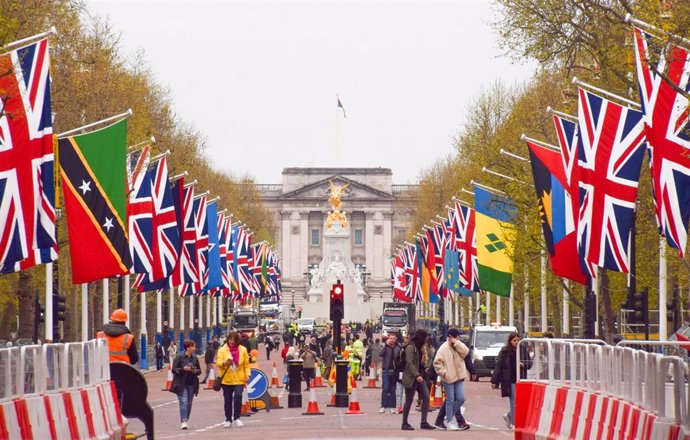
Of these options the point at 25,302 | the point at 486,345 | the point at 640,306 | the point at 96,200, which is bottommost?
the point at 486,345

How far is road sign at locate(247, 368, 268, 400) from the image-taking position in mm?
37000

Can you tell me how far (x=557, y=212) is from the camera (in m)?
39.1

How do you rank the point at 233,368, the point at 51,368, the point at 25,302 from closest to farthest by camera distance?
the point at 51,368 → the point at 233,368 → the point at 25,302

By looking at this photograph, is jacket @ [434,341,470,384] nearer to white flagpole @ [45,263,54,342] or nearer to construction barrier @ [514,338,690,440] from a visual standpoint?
construction barrier @ [514,338,690,440]

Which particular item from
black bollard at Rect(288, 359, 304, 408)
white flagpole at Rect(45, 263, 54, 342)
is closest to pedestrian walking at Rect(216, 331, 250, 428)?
black bollard at Rect(288, 359, 304, 408)

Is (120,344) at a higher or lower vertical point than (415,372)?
higher

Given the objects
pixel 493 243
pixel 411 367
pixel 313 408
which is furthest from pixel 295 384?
pixel 493 243

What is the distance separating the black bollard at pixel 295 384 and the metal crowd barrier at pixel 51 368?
17531 millimetres

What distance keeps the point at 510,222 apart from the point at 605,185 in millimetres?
24863

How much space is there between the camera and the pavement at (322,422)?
91.0ft

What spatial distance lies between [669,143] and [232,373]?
33.7 ft

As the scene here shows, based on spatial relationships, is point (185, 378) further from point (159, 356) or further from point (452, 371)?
point (159, 356)

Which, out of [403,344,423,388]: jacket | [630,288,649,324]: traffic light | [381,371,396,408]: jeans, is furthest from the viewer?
[630,288,649,324]: traffic light

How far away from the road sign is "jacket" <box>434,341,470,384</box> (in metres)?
8.11
